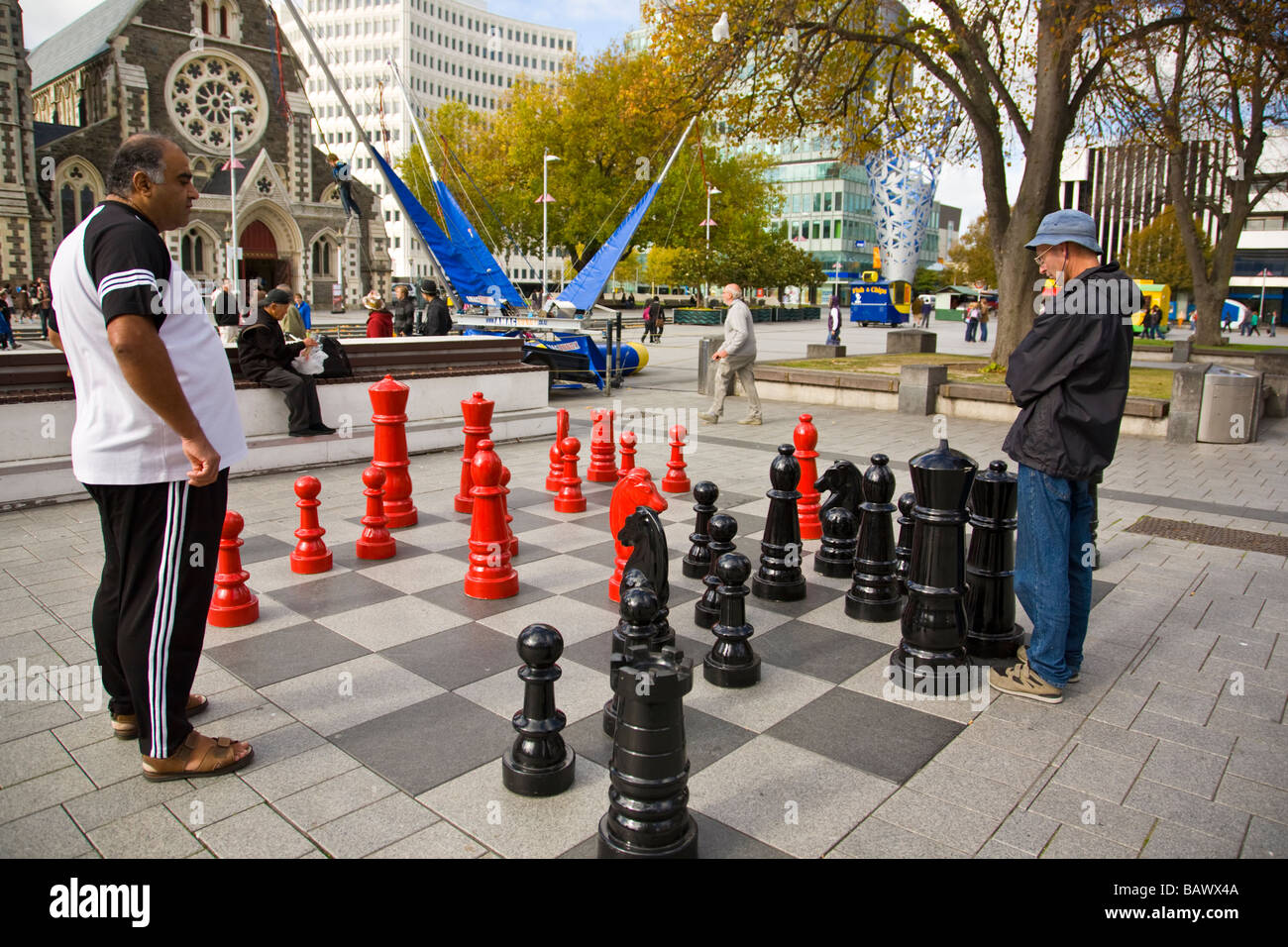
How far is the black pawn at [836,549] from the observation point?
5.18 m

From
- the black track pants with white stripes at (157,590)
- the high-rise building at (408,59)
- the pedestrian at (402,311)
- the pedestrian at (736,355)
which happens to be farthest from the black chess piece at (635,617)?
the high-rise building at (408,59)

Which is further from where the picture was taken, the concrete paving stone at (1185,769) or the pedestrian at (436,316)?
the pedestrian at (436,316)

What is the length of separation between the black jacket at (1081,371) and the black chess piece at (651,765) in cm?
218

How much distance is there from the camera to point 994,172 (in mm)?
14633

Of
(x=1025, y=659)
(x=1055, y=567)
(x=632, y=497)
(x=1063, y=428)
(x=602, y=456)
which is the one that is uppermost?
(x=1063, y=428)

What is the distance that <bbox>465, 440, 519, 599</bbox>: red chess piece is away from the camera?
4.93m

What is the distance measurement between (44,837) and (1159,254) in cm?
7201

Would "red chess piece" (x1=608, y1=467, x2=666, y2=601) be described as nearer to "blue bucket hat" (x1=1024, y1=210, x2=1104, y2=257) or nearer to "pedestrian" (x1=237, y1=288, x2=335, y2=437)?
"blue bucket hat" (x1=1024, y1=210, x2=1104, y2=257)

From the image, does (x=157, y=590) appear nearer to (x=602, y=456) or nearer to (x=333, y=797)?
(x=333, y=797)

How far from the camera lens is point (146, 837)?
8.89 feet

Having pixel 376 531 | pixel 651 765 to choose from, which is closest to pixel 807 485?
pixel 376 531

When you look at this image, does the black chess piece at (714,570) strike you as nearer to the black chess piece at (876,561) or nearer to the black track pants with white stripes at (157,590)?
the black chess piece at (876,561)
